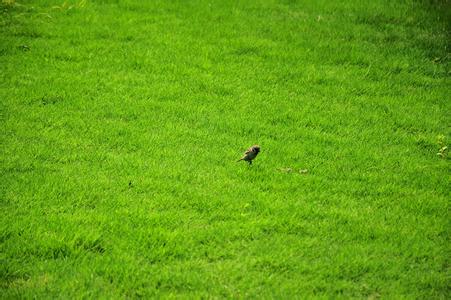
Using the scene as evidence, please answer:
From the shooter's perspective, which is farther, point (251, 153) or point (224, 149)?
point (224, 149)

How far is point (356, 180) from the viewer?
651 centimetres

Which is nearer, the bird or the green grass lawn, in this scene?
the green grass lawn

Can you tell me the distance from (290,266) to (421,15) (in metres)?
7.80

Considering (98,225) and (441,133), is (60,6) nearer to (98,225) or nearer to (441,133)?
(98,225)

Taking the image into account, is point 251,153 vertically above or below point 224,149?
above

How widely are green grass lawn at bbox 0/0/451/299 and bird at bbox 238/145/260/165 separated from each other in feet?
0.53

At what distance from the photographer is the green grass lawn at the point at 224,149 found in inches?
198

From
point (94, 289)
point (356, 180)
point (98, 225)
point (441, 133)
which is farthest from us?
point (441, 133)

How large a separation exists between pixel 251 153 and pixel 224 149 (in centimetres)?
62

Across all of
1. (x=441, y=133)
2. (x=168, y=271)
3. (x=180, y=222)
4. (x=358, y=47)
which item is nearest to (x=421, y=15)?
(x=358, y=47)

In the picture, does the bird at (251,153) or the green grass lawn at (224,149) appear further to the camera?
the bird at (251,153)

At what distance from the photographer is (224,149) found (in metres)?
6.94

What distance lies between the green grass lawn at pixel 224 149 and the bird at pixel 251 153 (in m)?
0.16

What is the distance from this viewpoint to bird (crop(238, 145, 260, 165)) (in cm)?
638
